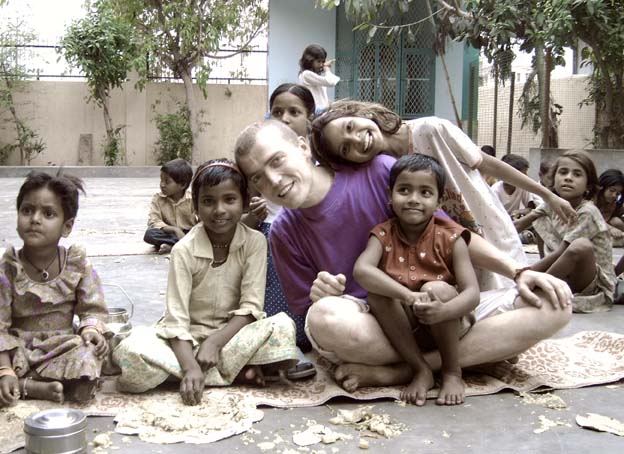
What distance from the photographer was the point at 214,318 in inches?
120

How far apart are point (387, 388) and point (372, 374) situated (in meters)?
0.08

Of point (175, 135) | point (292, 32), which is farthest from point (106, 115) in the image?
point (292, 32)

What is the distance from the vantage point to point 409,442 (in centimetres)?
238

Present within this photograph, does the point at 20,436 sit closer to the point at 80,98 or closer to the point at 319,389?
the point at 319,389

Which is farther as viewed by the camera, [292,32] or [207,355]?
[292,32]

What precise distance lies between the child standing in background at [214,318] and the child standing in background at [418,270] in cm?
45

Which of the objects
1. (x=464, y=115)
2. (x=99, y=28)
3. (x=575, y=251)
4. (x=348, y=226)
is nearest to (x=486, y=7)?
(x=464, y=115)

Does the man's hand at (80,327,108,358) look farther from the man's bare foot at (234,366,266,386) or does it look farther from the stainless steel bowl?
the man's bare foot at (234,366,266,386)

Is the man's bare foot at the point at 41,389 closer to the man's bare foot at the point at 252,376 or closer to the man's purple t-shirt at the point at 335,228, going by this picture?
the man's bare foot at the point at 252,376

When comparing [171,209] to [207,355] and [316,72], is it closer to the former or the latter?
[316,72]

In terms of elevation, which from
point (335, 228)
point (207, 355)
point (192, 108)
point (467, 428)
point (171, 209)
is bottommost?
point (467, 428)

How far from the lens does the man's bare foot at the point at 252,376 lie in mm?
2922

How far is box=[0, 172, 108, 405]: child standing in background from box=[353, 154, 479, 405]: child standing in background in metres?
1.06

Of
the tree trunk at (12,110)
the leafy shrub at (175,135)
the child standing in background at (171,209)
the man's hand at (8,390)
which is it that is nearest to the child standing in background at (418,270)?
the man's hand at (8,390)
